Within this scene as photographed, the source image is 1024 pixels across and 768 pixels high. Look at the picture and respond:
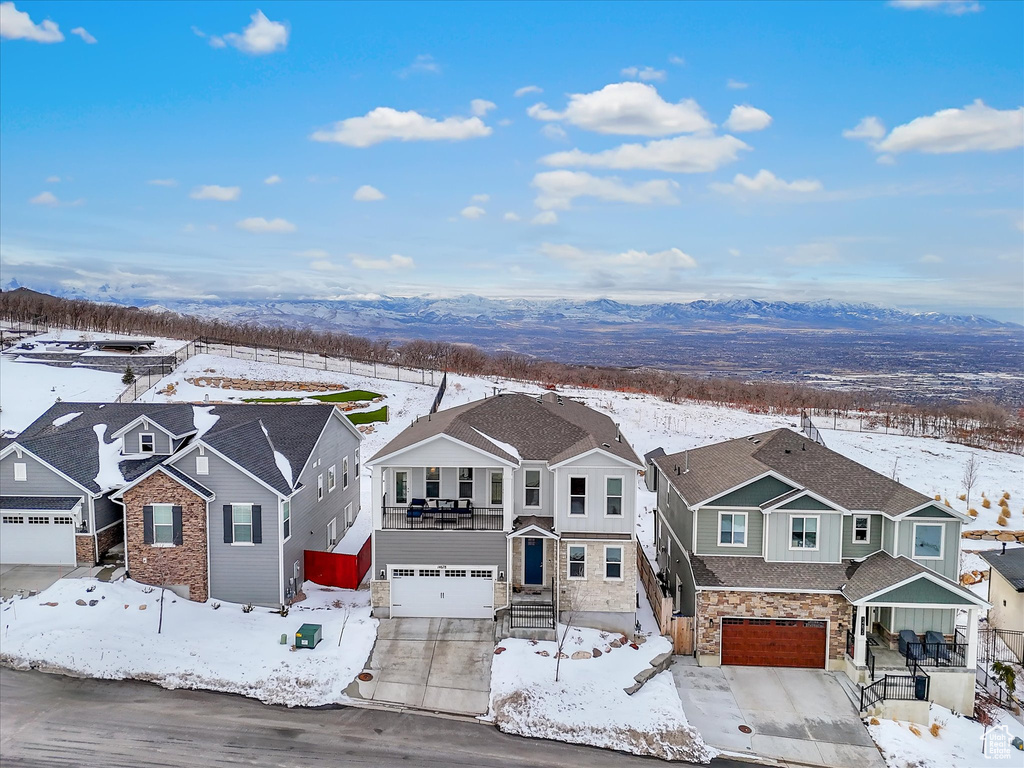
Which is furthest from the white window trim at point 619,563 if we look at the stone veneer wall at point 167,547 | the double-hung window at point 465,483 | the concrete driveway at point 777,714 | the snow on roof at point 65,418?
the snow on roof at point 65,418

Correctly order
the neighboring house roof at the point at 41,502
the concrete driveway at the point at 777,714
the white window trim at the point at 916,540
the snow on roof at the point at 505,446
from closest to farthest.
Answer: the concrete driveway at the point at 777,714 → the white window trim at the point at 916,540 → the snow on roof at the point at 505,446 → the neighboring house roof at the point at 41,502

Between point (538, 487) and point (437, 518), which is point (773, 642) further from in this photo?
point (437, 518)

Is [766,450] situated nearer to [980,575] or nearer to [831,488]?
[831,488]

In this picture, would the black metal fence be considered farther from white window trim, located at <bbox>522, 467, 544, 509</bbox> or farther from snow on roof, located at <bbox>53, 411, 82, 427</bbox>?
snow on roof, located at <bbox>53, 411, 82, 427</bbox>

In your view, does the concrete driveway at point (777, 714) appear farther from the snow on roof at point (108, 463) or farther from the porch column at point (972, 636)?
the snow on roof at point (108, 463)

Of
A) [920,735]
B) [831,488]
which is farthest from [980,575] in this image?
[920,735]

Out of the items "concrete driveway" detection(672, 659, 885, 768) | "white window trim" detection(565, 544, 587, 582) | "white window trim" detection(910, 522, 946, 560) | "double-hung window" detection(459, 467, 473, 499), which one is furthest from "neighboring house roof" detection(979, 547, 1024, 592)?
"double-hung window" detection(459, 467, 473, 499)
